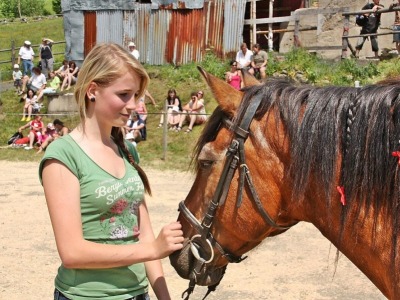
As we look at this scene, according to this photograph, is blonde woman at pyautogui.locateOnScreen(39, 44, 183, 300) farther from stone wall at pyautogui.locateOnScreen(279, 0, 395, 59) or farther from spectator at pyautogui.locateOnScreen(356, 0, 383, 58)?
stone wall at pyautogui.locateOnScreen(279, 0, 395, 59)

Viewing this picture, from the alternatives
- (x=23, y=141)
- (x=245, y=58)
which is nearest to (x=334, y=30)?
(x=245, y=58)

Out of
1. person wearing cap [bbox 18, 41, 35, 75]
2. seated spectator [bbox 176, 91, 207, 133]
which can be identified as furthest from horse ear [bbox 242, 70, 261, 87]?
person wearing cap [bbox 18, 41, 35, 75]

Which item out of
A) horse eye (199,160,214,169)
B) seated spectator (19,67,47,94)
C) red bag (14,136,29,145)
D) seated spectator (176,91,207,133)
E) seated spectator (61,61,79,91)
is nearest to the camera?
horse eye (199,160,214,169)

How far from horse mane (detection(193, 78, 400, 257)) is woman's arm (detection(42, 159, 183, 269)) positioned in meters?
0.68

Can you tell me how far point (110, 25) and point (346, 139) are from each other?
58.9 feet

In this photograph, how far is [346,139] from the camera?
6.57 feet

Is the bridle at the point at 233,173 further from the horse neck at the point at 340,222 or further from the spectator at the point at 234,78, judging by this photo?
the spectator at the point at 234,78

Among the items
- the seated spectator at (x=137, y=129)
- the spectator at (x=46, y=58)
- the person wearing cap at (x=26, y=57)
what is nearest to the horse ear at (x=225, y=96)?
the seated spectator at (x=137, y=129)

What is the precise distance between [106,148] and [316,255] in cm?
461

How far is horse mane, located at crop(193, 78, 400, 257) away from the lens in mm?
1926

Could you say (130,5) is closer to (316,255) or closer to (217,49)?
(217,49)

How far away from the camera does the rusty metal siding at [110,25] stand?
62.1 feet

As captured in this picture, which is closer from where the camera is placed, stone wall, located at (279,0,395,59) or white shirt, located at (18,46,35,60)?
stone wall, located at (279,0,395,59)

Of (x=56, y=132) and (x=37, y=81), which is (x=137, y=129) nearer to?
(x=56, y=132)
